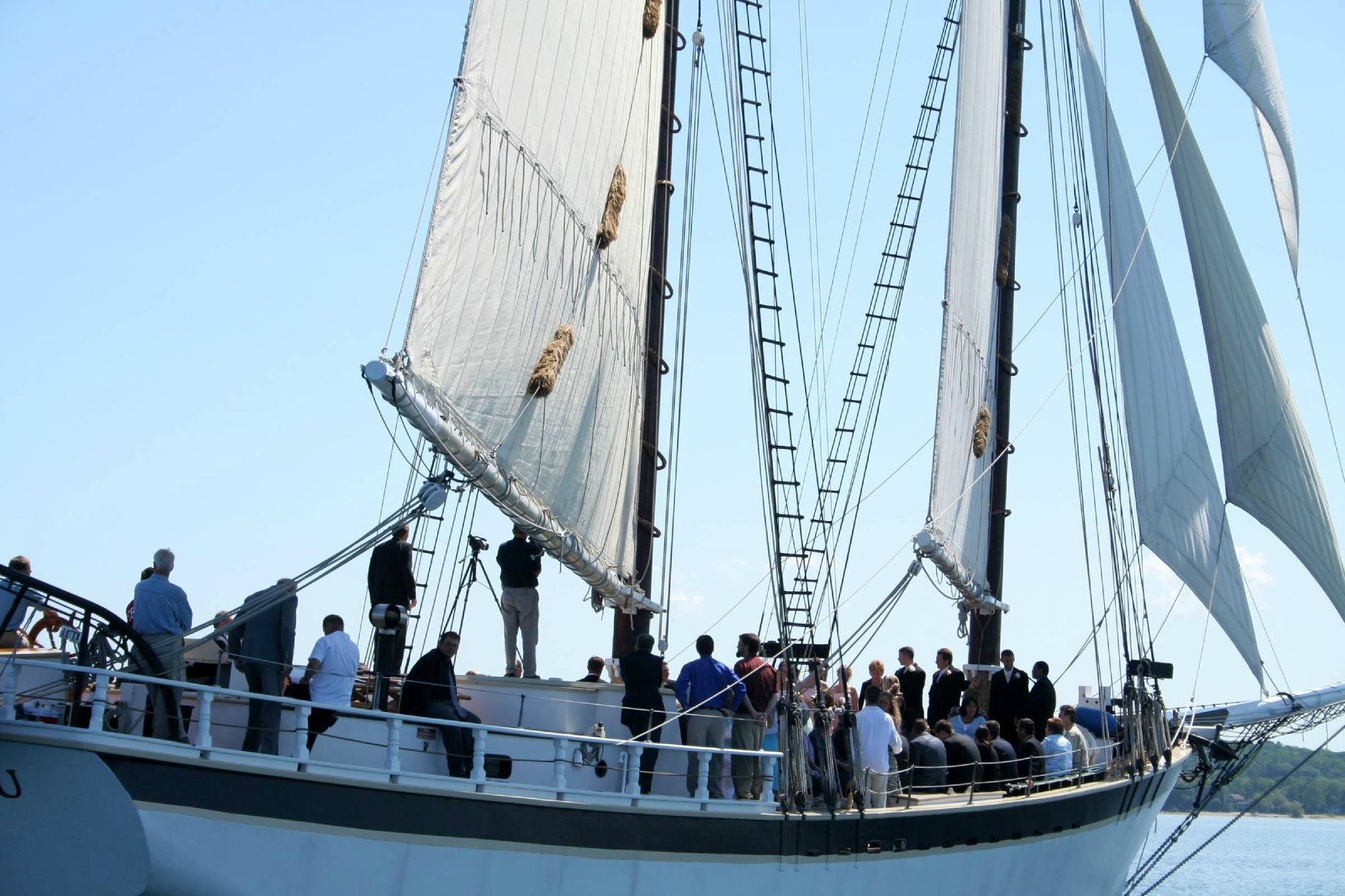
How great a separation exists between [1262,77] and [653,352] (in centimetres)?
1159

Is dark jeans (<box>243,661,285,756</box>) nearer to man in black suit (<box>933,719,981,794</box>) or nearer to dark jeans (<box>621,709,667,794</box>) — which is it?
dark jeans (<box>621,709,667,794</box>)

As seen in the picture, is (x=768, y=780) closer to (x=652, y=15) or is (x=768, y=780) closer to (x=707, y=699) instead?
(x=707, y=699)

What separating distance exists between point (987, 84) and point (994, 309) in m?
3.50

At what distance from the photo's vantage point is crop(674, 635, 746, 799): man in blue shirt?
46.3 ft

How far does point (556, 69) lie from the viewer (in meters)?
15.4

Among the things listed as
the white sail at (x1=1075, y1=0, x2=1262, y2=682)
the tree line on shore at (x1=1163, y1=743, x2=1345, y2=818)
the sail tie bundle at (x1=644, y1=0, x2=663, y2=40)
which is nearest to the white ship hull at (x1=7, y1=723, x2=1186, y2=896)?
the white sail at (x1=1075, y1=0, x2=1262, y2=682)

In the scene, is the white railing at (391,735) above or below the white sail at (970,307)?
below

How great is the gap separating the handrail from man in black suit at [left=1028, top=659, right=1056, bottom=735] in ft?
20.6

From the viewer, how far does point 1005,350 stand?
25719 millimetres

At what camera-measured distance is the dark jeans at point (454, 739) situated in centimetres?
1239

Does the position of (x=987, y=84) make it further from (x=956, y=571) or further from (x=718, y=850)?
(x=718, y=850)

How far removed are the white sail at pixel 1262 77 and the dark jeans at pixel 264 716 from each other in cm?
1702

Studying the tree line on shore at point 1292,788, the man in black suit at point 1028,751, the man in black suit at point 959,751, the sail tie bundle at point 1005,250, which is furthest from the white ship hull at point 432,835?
the tree line on shore at point 1292,788

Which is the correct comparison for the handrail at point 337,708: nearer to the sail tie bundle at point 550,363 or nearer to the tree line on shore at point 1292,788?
the sail tie bundle at point 550,363
